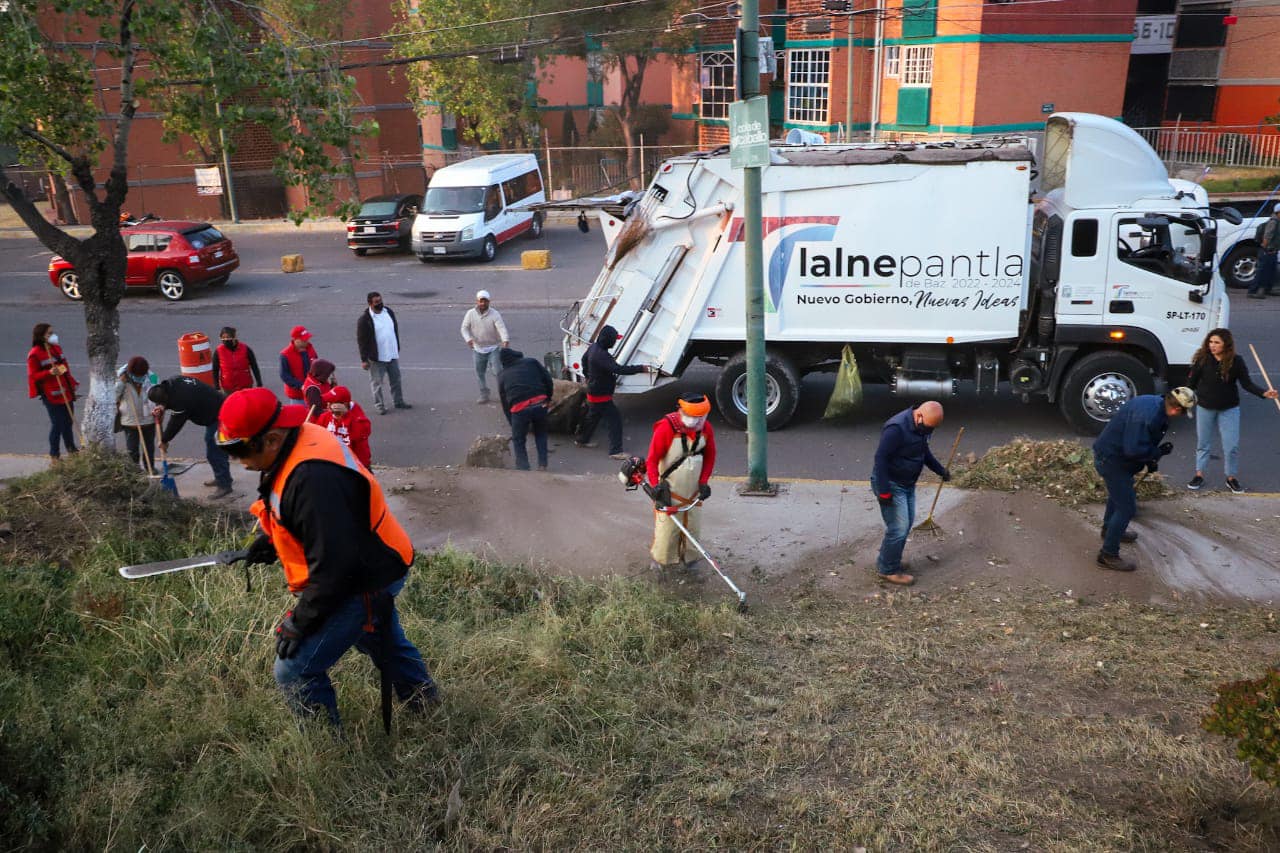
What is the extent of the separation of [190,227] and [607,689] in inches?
774

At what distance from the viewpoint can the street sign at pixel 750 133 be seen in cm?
836

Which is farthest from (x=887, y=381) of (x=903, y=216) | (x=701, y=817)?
(x=701, y=817)

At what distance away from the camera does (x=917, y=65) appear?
30.3 m

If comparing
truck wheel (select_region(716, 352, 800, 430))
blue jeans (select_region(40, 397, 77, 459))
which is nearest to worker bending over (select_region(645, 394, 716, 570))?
truck wheel (select_region(716, 352, 800, 430))

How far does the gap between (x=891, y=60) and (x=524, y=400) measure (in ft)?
85.2

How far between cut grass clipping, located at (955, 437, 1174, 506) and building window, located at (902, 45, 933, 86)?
76.8ft

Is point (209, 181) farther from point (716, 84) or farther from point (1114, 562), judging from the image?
point (1114, 562)

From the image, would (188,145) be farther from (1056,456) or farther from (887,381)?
(1056,456)

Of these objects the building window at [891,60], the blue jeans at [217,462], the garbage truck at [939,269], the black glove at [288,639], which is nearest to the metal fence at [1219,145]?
the building window at [891,60]

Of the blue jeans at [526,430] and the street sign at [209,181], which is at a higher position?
the street sign at [209,181]

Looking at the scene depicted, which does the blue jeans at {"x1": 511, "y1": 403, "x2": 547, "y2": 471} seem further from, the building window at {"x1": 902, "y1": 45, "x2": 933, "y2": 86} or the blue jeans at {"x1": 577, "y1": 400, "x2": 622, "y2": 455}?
the building window at {"x1": 902, "y1": 45, "x2": 933, "y2": 86}

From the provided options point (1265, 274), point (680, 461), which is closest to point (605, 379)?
point (680, 461)

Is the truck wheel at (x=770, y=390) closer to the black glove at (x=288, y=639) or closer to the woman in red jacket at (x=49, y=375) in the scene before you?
the woman in red jacket at (x=49, y=375)

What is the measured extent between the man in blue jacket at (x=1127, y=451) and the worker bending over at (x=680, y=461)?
287cm
